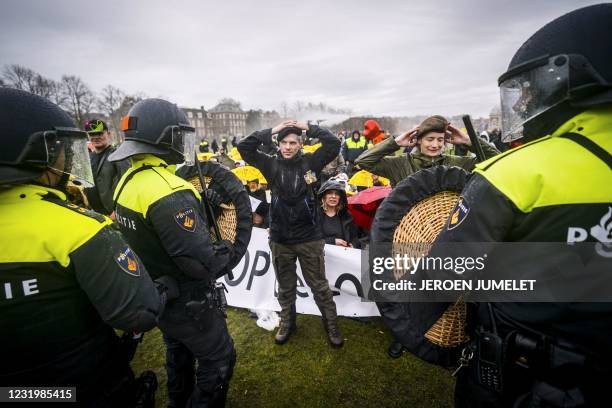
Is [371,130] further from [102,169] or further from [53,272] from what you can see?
[53,272]

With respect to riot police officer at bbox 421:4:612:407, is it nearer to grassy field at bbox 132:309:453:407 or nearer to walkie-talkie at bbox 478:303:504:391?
walkie-talkie at bbox 478:303:504:391

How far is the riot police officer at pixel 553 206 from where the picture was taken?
108cm

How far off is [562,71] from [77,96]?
66531 millimetres

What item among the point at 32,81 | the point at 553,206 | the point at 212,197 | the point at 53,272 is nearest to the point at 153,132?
the point at 212,197

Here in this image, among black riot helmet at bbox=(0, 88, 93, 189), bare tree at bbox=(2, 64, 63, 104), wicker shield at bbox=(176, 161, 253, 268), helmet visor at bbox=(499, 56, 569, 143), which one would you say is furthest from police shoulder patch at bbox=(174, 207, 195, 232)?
bare tree at bbox=(2, 64, 63, 104)

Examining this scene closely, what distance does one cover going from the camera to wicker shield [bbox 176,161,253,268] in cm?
306

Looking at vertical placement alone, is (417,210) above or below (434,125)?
below

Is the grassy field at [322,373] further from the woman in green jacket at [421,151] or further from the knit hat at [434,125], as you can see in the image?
the knit hat at [434,125]

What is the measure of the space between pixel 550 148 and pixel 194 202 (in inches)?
86.6

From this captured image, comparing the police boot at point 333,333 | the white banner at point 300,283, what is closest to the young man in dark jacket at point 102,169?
the white banner at point 300,283

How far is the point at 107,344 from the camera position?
5.82 ft

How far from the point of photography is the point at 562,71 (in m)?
1.17

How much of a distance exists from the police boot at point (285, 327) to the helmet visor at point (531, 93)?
3492mm

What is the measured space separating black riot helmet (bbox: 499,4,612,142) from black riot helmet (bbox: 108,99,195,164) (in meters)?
2.40
